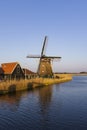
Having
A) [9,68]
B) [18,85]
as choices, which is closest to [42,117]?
[18,85]

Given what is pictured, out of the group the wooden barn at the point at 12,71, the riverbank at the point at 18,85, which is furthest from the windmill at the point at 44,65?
the wooden barn at the point at 12,71

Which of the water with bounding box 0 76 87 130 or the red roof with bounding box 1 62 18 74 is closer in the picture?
the water with bounding box 0 76 87 130

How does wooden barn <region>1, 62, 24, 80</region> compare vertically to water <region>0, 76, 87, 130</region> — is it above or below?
above

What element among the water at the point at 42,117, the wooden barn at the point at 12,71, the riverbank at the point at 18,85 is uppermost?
the wooden barn at the point at 12,71

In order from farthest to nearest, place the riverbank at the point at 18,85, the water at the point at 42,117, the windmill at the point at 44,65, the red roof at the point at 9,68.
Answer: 1. the windmill at the point at 44,65
2. the red roof at the point at 9,68
3. the riverbank at the point at 18,85
4. the water at the point at 42,117

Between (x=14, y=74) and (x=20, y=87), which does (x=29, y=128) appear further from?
(x=14, y=74)

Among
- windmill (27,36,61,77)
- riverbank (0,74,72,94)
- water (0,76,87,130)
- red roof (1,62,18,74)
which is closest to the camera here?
water (0,76,87,130)

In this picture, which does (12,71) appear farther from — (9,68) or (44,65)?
(44,65)

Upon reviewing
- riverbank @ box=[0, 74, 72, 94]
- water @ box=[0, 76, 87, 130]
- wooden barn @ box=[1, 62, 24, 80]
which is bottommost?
water @ box=[0, 76, 87, 130]

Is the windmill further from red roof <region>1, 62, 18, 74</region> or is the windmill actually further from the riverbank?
red roof <region>1, 62, 18, 74</region>

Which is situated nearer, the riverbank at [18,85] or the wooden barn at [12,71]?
the riverbank at [18,85]

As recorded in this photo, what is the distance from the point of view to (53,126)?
64.7 ft

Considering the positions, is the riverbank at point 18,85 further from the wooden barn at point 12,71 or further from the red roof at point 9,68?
the red roof at point 9,68

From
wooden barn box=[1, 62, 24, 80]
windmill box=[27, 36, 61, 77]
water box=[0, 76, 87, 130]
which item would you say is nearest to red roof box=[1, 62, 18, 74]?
wooden barn box=[1, 62, 24, 80]
